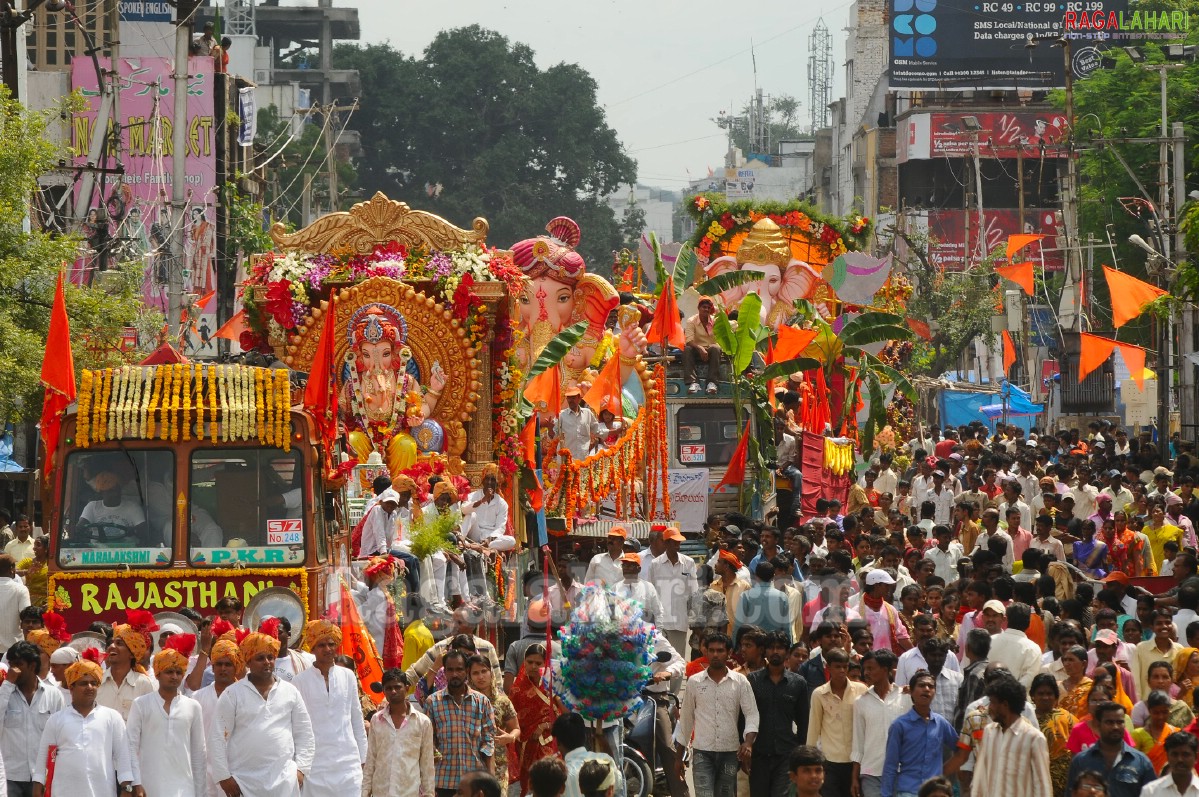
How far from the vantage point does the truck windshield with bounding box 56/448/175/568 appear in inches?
471

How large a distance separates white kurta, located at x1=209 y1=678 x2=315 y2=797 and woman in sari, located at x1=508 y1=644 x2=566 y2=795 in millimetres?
1715

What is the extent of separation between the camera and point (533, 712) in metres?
11.0

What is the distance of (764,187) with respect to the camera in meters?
112

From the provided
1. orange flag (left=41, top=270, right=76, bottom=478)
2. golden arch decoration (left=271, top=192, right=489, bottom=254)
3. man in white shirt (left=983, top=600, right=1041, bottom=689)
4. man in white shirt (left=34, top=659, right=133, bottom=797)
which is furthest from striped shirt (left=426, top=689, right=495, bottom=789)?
golden arch decoration (left=271, top=192, right=489, bottom=254)

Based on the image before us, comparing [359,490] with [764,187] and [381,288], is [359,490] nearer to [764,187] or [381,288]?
[381,288]

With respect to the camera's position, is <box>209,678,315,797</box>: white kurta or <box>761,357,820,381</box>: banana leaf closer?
<box>209,678,315,797</box>: white kurta

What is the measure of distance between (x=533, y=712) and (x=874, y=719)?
191 centimetres

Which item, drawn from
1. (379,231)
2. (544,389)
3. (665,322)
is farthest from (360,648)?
(665,322)

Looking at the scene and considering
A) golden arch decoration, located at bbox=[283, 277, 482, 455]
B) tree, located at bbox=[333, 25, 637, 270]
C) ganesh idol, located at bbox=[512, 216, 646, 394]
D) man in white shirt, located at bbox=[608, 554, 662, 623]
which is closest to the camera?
man in white shirt, located at bbox=[608, 554, 662, 623]

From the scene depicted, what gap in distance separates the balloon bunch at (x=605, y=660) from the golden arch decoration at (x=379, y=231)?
9.39 meters

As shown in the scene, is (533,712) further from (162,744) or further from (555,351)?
(555,351)

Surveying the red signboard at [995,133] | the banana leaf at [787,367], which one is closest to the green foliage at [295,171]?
the red signboard at [995,133]

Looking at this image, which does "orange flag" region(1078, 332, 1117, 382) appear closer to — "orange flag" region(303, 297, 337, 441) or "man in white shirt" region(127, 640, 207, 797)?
"orange flag" region(303, 297, 337, 441)

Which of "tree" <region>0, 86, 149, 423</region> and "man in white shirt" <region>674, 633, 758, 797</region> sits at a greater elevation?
"tree" <region>0, 86, 149, 423</region>
